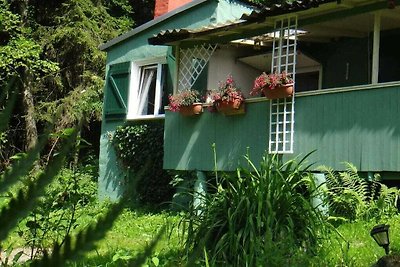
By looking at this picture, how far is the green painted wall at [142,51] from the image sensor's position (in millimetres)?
13383

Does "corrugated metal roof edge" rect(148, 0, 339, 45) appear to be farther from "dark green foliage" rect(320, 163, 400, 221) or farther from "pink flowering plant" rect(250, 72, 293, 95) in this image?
"dark green foliage" rect(320, 163, 400, 221)

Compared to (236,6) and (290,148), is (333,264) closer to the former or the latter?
(290,148)

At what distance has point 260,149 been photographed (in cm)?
1012

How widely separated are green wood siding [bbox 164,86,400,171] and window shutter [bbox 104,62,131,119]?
3490mm

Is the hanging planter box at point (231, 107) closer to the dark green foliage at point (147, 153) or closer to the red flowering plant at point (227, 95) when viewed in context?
the red flowering plant at point (227, 95)

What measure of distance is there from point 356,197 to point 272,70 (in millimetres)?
2779

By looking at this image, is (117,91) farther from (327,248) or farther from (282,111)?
(327,248)

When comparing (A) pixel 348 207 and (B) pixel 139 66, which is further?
(B) pixel 139 66

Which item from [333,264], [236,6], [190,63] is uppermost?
[236,6]

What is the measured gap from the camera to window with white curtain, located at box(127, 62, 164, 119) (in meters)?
14.2

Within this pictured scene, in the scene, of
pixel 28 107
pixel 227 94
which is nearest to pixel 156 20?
pixel 227 94

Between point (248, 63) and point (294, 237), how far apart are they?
7833mm

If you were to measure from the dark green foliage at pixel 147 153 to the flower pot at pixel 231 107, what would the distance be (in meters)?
2.92

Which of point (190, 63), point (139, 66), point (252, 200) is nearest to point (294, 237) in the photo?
point (252, 200)
